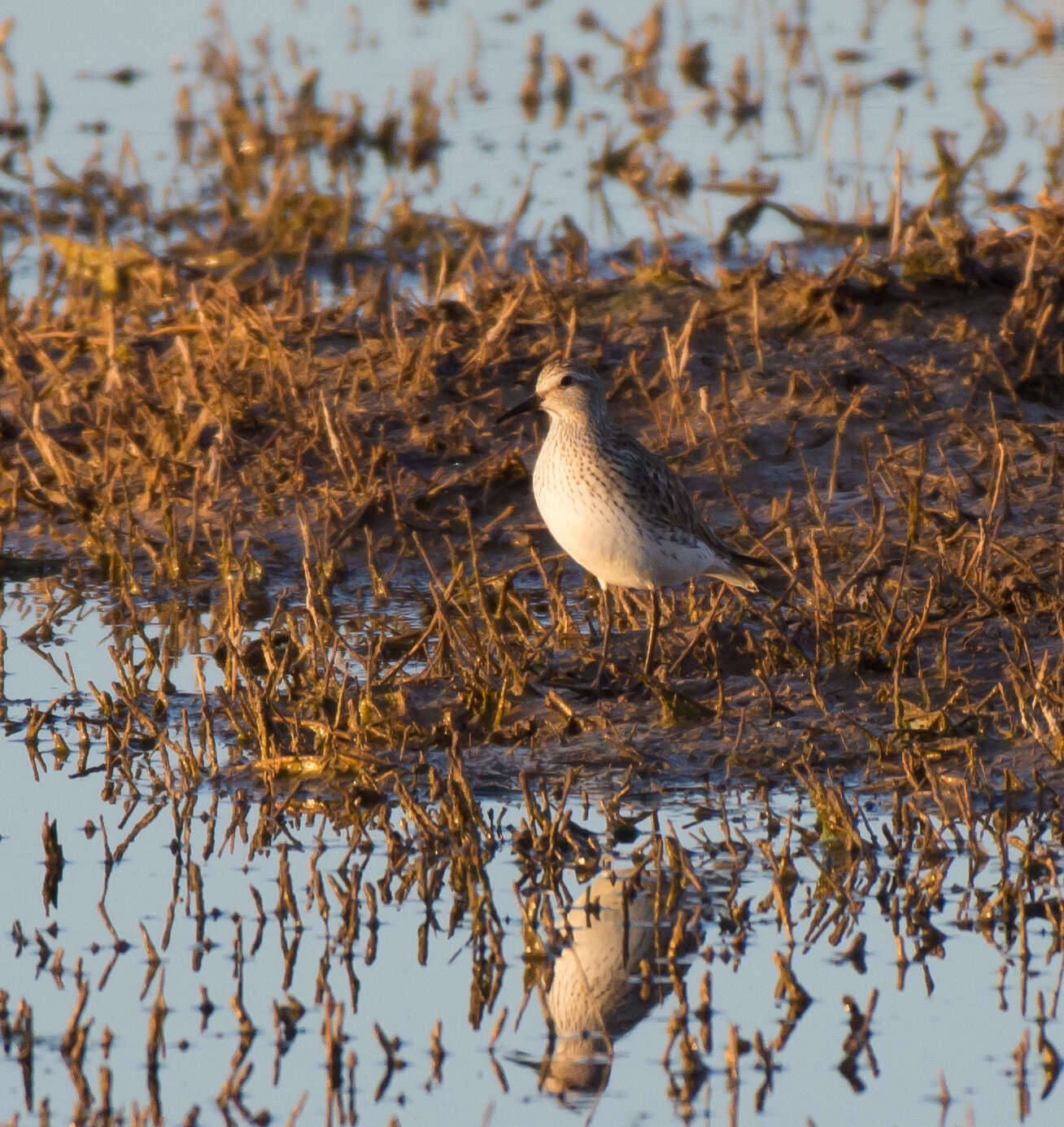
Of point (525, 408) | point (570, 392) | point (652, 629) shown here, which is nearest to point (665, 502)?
point (652, 629)

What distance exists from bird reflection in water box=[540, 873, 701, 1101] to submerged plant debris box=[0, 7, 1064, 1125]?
13mm

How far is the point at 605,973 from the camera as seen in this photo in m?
4.98

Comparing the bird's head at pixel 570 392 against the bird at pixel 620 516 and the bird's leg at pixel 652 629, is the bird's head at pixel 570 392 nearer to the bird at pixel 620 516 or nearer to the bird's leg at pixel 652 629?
the bird at pixel 620 516

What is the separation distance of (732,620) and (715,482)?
163 centimetres

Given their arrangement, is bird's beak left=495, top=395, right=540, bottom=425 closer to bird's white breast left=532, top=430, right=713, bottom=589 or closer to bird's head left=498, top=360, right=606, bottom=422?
bird's head left=498, top=360, right=606, bottom=422

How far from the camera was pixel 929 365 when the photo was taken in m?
9.26

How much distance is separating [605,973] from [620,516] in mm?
2164

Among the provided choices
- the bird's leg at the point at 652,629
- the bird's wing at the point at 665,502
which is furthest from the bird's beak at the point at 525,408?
the bird's leg at the point at 652,629

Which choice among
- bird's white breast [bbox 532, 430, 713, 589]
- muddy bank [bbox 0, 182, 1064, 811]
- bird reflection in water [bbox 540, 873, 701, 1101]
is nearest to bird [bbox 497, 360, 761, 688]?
bird's white breast [bbox 532, 430, 713, 589]

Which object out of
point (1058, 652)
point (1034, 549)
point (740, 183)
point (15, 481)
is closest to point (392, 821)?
point (1058, 652)

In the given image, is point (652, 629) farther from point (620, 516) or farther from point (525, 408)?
point (525, 408)

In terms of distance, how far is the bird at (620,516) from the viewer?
6.80 meters

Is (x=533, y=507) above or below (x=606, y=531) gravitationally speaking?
below

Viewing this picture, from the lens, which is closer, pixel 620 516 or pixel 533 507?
pixel 620 516
